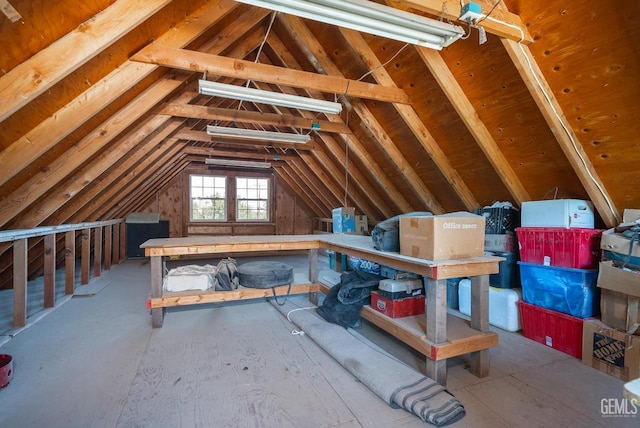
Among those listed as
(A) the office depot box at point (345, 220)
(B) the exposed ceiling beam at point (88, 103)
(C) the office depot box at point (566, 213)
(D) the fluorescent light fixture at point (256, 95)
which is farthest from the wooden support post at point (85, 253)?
(C) the office depot box at point (566, 213)

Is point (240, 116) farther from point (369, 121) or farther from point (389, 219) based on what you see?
point (389, 219)

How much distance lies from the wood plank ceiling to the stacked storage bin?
23cm

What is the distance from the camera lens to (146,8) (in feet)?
5.90

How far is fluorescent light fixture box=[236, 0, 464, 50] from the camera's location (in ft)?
5.08

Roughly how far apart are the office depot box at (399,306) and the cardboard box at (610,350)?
3.97ft

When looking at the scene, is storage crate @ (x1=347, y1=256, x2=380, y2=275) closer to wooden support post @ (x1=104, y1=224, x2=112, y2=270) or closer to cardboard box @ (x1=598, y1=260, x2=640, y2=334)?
cardboard box @ (x1=598, y1=260, x2=640, y2=334)

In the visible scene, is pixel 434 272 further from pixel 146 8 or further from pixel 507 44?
pixel 146 8

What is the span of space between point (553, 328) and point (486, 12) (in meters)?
2.48

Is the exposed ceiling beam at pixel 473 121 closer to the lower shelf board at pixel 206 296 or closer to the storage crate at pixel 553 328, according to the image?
the storage crate at pixel 553 328

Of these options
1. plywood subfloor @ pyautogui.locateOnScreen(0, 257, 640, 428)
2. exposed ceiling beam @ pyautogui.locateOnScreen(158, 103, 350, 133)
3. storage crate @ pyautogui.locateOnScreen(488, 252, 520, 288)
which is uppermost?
exposed ceiling beam @ pyautogui.locateOnScreen(158, 103, 350, 133)

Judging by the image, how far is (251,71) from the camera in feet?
9.11

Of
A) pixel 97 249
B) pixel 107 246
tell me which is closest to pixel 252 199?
pixel 107 246

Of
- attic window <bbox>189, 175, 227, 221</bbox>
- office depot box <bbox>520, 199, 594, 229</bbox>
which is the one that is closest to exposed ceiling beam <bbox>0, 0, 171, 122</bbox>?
office depot box <bbox>520, 199, 594, 229</bbox>

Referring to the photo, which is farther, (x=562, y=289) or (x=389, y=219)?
(x=389, y=219)
